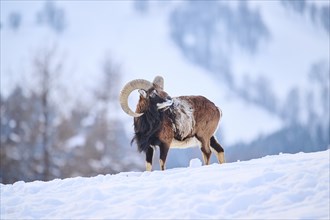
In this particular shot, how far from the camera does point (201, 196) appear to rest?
909 cm

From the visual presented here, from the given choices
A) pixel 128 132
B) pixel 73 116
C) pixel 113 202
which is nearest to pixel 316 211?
pixel 113 202

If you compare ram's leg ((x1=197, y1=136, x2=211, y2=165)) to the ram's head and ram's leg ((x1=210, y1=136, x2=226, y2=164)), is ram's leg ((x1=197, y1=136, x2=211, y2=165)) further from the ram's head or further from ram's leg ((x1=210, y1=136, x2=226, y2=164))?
the ram's head

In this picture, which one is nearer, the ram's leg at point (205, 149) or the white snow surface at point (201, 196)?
the white snow surface at point (201, 196)

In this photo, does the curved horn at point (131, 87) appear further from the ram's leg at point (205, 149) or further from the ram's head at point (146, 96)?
the ram's leg at point (205, 149)

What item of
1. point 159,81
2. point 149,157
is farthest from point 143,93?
point 149,157

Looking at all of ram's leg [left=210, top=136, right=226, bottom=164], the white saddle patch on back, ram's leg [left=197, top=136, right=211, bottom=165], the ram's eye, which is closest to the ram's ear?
the ram's eye

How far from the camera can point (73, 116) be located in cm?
3494

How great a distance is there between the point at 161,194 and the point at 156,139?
463cm

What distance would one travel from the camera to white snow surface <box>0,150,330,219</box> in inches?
333

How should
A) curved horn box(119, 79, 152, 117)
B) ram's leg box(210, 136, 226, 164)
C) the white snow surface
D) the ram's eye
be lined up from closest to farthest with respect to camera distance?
the white snow surface < the ram's eye < curved horn box(119, 79, 152, 117) < ram's leg box(210, 136, 226, 164)

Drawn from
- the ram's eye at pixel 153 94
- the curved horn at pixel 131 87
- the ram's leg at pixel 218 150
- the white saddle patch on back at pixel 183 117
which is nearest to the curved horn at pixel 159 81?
the curved horn at pixel 131 87

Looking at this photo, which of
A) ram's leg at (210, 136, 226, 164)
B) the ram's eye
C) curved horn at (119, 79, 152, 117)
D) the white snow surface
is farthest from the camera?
ram's leg at (210, 136, 226, 164)

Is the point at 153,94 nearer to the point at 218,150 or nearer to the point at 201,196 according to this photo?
the point at 218,150

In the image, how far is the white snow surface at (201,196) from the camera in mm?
8461
